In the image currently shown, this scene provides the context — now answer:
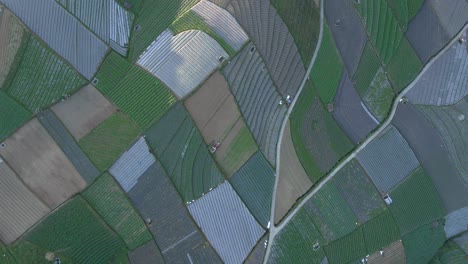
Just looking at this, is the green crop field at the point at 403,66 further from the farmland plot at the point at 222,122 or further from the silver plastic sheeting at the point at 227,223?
the silver plastic sheeting at the point at 227,223

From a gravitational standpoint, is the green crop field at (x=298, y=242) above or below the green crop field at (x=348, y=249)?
above

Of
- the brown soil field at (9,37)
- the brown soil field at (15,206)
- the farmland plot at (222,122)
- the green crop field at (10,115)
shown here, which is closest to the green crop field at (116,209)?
the brown soil field at (15,206)

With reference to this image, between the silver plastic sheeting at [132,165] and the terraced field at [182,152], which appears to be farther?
the terraced field at [182,152]

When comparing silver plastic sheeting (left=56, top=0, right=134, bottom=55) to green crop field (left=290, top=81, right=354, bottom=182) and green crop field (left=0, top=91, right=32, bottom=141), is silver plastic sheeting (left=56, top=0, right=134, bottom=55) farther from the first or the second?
green crop field (left=290, top=81, right=354, bottom=182)

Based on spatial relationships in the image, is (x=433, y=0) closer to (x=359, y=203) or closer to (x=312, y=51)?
(x=312, y=51)

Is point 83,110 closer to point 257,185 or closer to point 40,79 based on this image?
point 40,79

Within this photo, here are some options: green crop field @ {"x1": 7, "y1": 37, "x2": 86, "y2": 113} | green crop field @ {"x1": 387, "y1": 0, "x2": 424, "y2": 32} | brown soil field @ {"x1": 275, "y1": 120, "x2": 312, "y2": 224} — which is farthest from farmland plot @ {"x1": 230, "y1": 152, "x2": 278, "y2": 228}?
green crop field @ {"x1": 387, "y1": 0, "x2": 424, "y2": 32}
